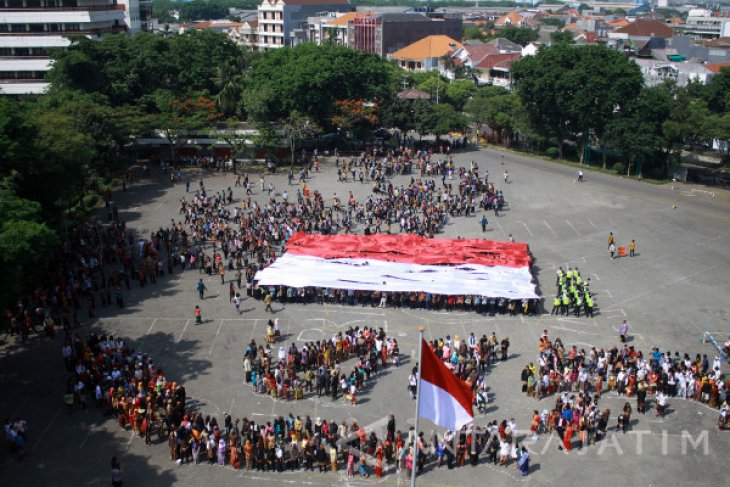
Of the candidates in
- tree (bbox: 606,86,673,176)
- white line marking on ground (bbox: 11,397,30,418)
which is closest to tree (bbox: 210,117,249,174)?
tree (bbox: 606,86,673,176)

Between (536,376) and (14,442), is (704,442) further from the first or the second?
(14,442)

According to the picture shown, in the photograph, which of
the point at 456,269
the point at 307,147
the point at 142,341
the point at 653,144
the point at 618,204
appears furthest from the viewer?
the point at 307,147

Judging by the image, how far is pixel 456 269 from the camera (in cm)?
3594

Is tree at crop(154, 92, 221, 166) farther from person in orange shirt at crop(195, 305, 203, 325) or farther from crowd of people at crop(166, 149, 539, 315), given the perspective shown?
person in orange shirt at crop(195, 305, 203, 325)

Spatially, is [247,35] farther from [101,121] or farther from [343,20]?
[101,121]

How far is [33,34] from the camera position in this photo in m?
66.5

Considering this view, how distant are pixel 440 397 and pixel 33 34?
6527cm

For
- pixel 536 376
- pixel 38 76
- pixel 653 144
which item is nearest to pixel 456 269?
pixel 536 376

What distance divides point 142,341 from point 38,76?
156 ft

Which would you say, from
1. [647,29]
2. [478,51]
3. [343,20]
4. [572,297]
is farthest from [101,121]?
[647,29]

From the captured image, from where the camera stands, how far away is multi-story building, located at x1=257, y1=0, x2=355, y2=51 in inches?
5782

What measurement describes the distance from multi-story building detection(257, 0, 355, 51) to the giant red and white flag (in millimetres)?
114113

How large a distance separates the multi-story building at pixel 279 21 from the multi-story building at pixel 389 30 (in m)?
14.2

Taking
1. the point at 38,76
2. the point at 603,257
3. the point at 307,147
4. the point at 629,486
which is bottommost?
the point at 629,486
